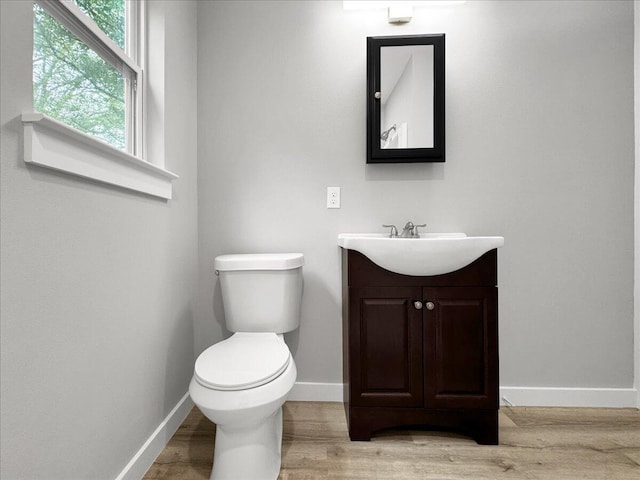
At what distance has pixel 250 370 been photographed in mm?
1115

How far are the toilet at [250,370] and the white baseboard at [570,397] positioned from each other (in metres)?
1.20

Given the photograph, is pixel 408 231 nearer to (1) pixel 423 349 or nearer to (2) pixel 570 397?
(1) pixel 423 349

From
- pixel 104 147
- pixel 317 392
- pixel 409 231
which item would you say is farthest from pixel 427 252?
pixel 104 147

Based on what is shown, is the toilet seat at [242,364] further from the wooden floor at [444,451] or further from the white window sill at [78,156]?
the white window sill at [78,156]

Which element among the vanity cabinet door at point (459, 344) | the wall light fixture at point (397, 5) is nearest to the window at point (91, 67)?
the wall light fixture at point (397, 5)

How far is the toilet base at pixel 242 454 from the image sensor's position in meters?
1.13

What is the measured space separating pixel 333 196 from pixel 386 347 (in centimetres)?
79

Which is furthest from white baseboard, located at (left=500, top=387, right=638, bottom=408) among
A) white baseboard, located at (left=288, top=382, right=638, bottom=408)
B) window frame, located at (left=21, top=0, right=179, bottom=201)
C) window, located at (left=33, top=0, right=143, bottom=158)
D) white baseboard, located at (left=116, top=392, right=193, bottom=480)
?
window, located at (left=33, top=0, right=143, bottom=158)

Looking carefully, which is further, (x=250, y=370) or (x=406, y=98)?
(x=406, y=98)

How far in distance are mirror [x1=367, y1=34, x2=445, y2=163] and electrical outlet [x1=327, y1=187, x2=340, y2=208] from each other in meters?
0.28

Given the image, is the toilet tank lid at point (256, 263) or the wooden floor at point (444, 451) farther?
the toilet tank lid at point (256, 263)

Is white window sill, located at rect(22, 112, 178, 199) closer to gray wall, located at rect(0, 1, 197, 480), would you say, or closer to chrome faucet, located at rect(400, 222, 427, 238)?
gray wall, located at rect(0, 1, 197, 480)

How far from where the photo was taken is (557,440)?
1.43 m

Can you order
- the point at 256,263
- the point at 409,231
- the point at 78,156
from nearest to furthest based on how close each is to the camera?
the point at 78,156
the point at 256,263
the point at 409,231
